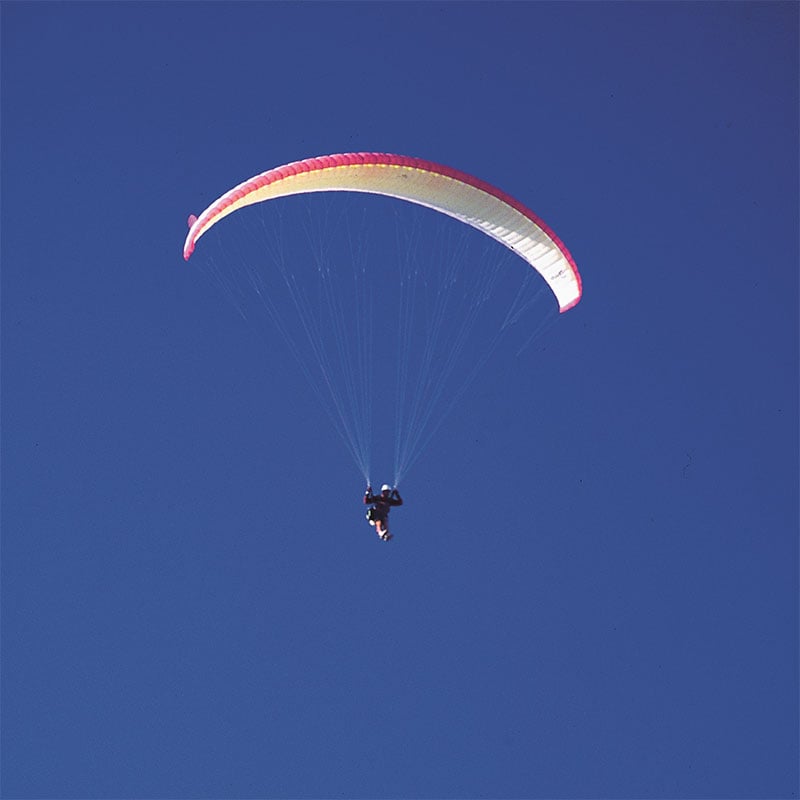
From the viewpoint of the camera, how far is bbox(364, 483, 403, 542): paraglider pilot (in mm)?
26938

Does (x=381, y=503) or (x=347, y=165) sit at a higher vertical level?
(x=347, y=165)

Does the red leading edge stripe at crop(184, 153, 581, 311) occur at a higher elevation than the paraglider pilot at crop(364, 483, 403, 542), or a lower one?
higher

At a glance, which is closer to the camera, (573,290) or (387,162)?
(387,162)

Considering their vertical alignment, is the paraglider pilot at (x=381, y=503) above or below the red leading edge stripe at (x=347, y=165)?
below

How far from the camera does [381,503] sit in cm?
2698

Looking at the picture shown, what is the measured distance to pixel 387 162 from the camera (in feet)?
82.0

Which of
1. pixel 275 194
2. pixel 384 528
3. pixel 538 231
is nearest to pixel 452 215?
pixel 538 231

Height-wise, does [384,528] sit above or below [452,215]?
below

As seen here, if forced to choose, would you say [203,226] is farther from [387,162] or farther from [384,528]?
[384,528]

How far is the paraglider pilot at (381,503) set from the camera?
26.9 metres

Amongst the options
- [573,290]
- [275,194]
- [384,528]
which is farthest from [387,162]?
[384,528]

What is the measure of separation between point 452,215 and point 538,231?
4.46 ft

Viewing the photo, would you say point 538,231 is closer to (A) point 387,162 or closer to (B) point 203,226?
(A) point 387,162

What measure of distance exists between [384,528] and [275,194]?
18.8 ft
